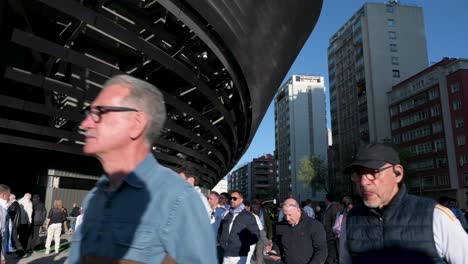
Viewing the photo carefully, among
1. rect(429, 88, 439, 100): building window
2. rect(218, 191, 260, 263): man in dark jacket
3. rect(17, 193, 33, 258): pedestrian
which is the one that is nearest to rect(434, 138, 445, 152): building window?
rect(429, 88, 439, 100): building window

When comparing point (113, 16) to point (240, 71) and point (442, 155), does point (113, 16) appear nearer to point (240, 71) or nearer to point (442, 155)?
point (240, 71)

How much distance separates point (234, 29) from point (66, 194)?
16522 millimetres

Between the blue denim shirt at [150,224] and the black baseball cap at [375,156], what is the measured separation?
1390 mm

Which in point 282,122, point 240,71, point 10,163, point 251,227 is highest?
point 282,122

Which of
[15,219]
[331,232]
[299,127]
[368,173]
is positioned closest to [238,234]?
[331,232]


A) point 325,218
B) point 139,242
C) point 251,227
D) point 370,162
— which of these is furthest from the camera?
point 325,218

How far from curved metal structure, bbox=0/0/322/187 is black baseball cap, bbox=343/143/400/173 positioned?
327 inches

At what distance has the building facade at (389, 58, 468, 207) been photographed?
147ft

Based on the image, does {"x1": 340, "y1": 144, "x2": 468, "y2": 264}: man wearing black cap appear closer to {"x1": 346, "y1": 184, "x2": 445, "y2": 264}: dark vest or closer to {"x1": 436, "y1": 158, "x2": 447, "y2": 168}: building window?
{"x1": 346, "y1": 184, "x2": 445, "y2": 264}: dark vest

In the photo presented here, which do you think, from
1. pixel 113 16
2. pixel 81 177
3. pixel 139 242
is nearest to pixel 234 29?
pixel 113 16

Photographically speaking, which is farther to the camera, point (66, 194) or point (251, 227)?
point (66, 194)

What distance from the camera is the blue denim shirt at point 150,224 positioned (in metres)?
1.31

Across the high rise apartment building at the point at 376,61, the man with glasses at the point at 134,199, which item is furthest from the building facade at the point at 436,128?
the man with glasses at the point at 134,199

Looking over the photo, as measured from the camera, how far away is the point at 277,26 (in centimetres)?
1516
